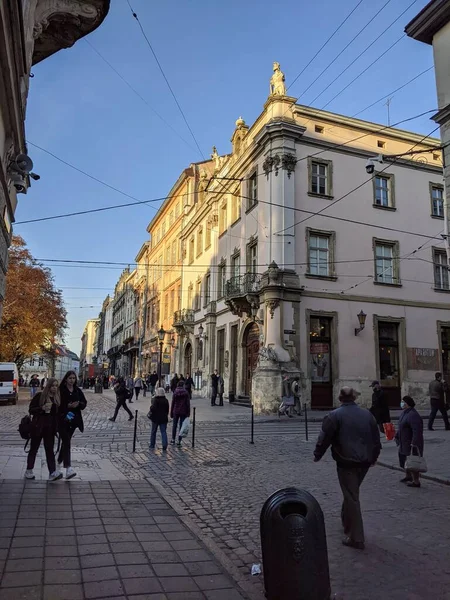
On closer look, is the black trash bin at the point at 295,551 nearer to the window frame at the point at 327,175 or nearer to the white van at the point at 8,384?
the window frame at the point at 327,175

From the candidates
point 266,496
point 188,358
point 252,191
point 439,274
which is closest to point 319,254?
point 252,191

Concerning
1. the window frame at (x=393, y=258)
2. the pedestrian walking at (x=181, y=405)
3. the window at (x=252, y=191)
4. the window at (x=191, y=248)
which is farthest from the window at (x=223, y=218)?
the pedestrian walking at (x=181, y=405)

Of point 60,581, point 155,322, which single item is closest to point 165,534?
point 60,581

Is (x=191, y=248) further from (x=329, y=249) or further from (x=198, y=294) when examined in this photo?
(x=329, y=249)

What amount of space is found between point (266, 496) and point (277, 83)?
2330 centimetres

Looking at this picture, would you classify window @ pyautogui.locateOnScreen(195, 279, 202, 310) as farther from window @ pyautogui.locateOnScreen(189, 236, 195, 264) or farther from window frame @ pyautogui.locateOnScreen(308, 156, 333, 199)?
window frame @ pyautogui.locateOnScreen(308, 156, 333, 199)

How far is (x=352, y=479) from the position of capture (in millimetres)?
5320

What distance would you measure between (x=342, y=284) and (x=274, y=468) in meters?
17.2

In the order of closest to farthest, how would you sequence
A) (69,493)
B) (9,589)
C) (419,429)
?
(9,589), (69,493), (419,429)

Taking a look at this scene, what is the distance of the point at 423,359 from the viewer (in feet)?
88.1

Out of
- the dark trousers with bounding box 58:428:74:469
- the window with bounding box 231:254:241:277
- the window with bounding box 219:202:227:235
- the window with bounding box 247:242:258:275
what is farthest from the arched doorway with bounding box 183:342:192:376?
the dark trousers with bounding box 58:428:74:469

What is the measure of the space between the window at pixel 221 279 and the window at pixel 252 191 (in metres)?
5.03

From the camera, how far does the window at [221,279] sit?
1243 inches

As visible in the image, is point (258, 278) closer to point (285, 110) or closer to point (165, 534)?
point (285, 110)
